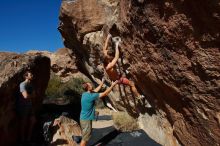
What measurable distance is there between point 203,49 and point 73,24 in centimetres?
610

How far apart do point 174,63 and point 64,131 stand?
5.11 m

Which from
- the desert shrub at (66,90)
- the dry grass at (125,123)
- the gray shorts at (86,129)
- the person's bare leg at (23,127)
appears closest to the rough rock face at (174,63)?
the dry grass at (125,123)

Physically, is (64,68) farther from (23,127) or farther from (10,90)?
(10,90)

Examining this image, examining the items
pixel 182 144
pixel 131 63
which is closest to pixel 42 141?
pixel 131 63

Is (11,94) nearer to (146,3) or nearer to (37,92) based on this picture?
(37,92)

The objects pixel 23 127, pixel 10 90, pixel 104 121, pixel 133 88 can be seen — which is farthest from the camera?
pixel 104 121

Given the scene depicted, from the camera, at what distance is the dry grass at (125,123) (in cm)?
830

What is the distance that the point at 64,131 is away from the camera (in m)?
8.94

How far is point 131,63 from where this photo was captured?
6.63 metres

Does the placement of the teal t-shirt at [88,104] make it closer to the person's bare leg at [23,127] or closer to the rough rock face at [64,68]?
the person's bare leg at [23,127]

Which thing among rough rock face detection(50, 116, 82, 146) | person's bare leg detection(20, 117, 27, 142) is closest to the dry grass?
rough rock face detection(50, 116, 82, 146)

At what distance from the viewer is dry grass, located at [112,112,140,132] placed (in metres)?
8.30

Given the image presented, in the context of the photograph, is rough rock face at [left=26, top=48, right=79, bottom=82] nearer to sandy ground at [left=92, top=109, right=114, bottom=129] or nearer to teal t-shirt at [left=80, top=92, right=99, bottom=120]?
sandy ground at [left=92, top=109, right=114, bottom=129]

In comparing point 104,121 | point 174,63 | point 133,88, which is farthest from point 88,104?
point 104,121
